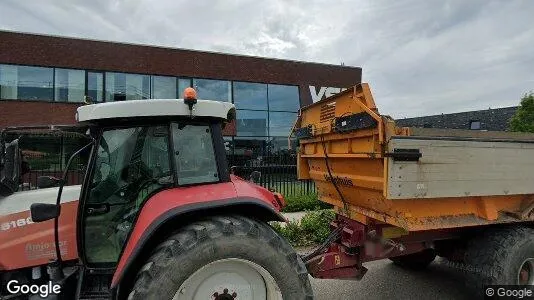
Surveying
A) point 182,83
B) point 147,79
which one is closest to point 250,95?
point 182,83

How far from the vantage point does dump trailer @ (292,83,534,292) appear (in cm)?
330

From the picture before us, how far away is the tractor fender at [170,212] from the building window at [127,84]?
15225 millimetres

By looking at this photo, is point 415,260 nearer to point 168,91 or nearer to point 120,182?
point 120,182

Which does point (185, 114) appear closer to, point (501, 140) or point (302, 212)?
point (501, 140)

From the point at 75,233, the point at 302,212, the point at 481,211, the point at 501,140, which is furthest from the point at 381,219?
the point at 302,212

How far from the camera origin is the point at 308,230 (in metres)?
6.75

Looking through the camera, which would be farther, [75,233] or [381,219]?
[381,219]

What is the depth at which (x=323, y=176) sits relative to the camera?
4.67m

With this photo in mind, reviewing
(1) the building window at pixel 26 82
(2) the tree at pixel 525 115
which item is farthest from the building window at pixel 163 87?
(2) the tree at pixel 525 115

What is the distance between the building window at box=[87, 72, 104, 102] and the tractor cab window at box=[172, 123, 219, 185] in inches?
609

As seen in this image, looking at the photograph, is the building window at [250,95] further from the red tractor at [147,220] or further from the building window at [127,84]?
the red tractor at [147,220]

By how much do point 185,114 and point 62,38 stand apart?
1663 centimetres

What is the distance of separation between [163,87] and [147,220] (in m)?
16.6

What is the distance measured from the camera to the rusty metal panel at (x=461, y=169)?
127 inches
